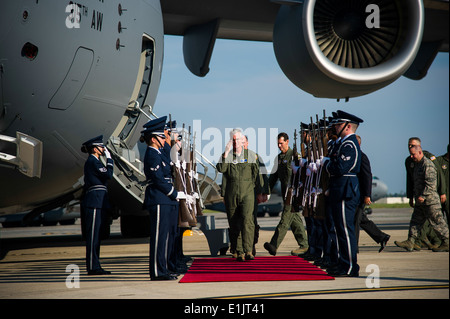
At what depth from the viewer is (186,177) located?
24.9 feet

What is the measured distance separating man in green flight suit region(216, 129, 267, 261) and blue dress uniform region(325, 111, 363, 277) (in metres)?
1.62

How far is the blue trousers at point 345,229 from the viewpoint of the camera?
6227 mm

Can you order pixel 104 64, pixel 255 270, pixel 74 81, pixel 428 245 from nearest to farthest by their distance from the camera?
pixel 255 270 → pixel 74 81 → pixel 104 64 → pixel 428 245

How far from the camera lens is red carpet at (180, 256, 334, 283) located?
241 inches

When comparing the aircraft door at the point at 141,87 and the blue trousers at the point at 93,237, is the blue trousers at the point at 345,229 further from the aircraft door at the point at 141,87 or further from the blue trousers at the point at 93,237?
the aircraft door at the point at 141,87

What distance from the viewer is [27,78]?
255 inches

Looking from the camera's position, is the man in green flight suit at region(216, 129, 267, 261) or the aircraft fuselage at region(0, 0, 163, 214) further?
the man in green flight suit at region(216, 129, 267, 261)

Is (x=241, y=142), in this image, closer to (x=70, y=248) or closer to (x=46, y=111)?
(x=46, y=111)

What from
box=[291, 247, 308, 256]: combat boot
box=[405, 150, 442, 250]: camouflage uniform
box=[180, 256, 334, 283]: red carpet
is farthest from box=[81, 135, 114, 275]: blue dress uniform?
box=[405, 150, 442, 250]: camouflage uniform

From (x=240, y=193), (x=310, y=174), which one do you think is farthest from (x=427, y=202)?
(x=240, y=193)

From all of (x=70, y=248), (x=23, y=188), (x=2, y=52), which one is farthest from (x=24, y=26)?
(x=70, y=248)

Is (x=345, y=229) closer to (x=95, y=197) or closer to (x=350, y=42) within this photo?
(x=350, y=42)

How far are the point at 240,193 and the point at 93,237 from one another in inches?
79.1

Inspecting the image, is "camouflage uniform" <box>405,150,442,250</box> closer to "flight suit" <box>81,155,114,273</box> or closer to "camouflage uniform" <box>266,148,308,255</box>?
"camouflage uniform" <box>266,148,308,255</box>
